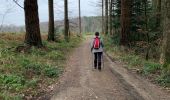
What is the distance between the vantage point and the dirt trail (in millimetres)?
10906

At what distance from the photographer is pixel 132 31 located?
28.6 m

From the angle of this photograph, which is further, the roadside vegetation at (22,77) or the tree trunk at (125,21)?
the tree trunk at (125,21)

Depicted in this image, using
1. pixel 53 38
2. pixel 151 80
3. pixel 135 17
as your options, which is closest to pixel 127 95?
pixel 151 80

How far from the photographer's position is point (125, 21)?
26141 mm

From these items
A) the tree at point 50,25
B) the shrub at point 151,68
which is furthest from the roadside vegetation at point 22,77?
the tree at point 50,25

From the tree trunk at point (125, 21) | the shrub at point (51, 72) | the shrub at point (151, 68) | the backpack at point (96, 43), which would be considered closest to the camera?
the shrub at point (51, 72)

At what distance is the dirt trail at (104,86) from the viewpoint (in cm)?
1091

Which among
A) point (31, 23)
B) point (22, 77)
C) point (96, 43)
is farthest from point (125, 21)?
point (22, 77)

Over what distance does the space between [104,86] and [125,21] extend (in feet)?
46.8

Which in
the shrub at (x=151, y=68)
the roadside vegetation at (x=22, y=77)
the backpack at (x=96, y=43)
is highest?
the backpack at (x=96, y=43)

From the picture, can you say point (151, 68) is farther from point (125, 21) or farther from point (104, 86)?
point (125, 21)

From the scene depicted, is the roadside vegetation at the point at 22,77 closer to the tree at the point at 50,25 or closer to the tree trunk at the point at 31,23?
the tree trunk at the point at 31,23

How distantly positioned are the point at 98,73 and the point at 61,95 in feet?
15.5

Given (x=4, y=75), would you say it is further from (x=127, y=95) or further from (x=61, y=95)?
(x=127, y=95)
